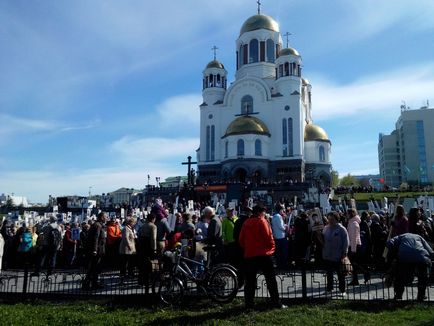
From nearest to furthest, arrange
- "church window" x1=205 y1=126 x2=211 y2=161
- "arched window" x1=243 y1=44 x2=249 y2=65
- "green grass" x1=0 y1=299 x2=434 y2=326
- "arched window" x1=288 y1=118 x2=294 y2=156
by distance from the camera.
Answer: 1. "green grass" x1=0 y1=299 x2=434 y2=326
2. "arched window" x1=288 y1=118 x2=294 y2=156
3. "church window" x1=205 y1=126 x2=211 y2=161
4. "arched window" x1=243 y1=44 x2=249 y2=65

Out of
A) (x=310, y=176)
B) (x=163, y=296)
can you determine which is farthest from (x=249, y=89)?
(x=163, y=296)

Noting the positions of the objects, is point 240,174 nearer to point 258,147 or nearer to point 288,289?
point 258,147

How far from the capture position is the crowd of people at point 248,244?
7996 mm

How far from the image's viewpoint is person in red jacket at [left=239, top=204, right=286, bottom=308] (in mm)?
7746

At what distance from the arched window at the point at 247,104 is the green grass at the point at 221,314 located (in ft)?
163

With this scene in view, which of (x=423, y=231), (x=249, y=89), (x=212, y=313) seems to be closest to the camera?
(x=212, y=313)

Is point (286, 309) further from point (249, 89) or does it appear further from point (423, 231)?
point (249, 89)

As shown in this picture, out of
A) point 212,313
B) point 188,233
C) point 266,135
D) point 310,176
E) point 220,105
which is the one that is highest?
point 220,105

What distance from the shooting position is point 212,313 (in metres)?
7.56

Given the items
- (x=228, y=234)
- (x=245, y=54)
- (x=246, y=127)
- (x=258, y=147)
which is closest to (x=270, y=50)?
(x=245, y=54)

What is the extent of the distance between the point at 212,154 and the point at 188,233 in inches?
1819

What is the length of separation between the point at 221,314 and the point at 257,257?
123cm

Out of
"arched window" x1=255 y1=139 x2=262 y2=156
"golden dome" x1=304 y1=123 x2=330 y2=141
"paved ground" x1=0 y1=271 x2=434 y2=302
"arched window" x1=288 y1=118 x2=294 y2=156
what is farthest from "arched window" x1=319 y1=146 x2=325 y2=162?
"paved ground" x1=0 y1=271 x2=434 y2=302

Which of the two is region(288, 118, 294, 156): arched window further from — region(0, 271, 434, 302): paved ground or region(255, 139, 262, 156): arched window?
region(0, 271, 434, 302): paved ground
